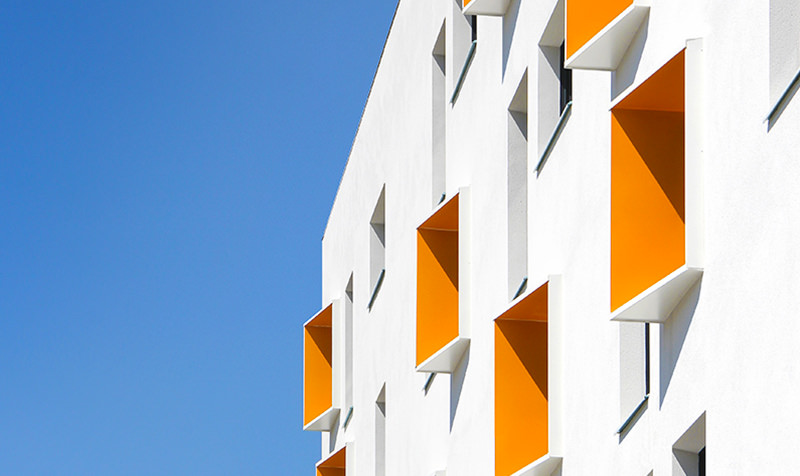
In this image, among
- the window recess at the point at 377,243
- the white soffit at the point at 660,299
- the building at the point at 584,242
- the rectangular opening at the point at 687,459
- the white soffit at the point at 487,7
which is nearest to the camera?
the building at the point at 584,242

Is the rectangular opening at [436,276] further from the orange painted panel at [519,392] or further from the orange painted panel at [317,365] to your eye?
the orange painted panel at [317,365]

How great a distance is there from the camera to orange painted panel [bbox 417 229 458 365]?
22.4 metres

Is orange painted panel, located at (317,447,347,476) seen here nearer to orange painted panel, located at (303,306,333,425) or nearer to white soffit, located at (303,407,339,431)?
white soffit, located at (303,407,339,431)

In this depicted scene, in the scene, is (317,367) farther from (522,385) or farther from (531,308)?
(531,308)

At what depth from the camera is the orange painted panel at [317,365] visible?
32.7 m

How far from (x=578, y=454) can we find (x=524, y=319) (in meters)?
2.59

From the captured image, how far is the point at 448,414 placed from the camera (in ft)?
71.0

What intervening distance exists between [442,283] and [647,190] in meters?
8.89

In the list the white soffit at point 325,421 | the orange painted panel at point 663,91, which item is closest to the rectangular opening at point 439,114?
the white soffit at point 325,421

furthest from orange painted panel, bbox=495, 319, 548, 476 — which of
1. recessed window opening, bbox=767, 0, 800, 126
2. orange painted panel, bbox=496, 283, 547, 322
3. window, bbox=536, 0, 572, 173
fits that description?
recessed window opening, bbox=767, 0, 800, 126

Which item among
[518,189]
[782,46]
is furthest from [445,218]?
[782,46]

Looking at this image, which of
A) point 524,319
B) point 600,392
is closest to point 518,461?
point 524,319

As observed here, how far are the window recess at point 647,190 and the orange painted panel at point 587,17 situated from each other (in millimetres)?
1219

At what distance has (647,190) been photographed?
13.9 metres
